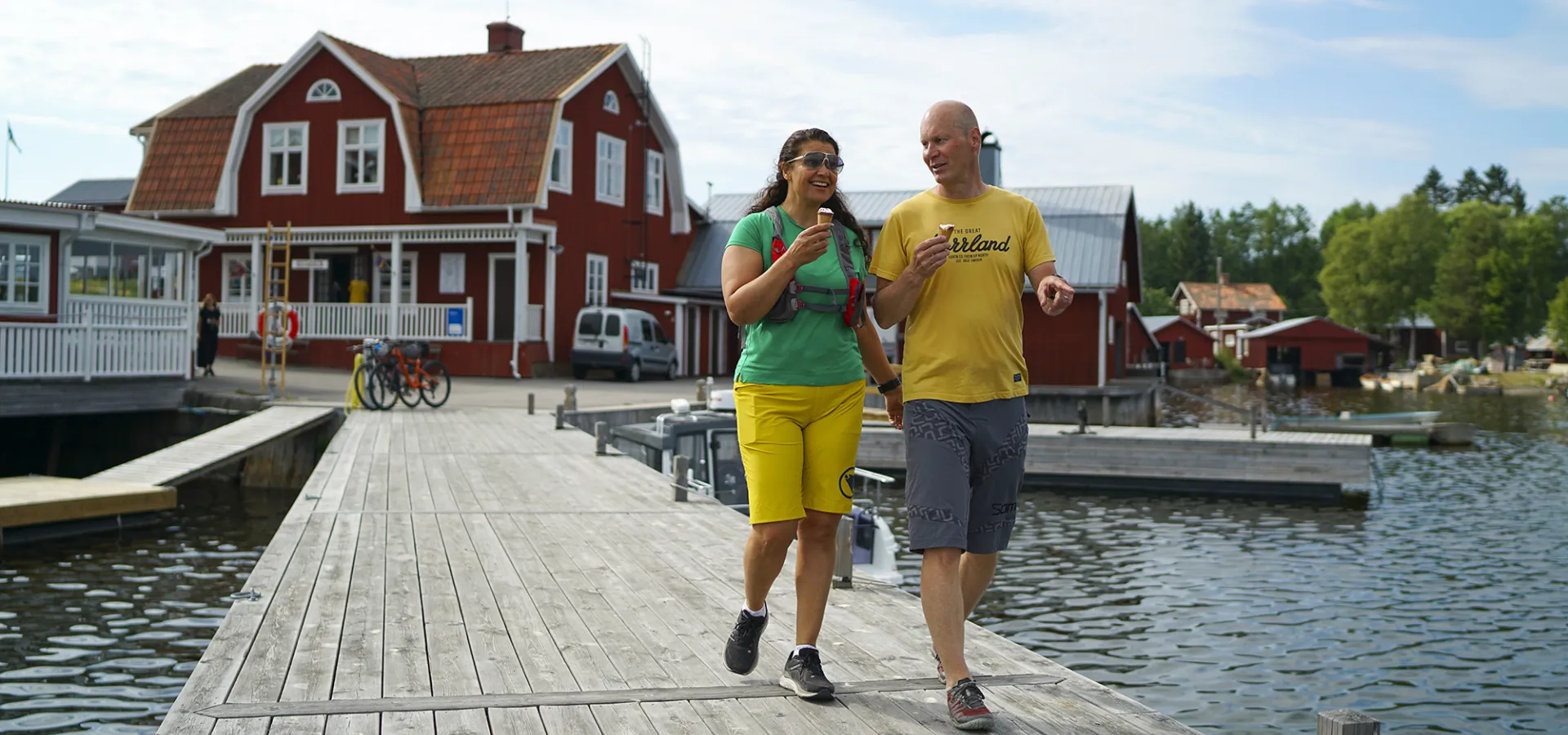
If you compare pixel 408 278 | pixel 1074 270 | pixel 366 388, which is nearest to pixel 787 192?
pixel 366 388

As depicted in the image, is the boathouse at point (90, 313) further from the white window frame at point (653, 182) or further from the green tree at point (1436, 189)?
the green tree at point (1436, 189)

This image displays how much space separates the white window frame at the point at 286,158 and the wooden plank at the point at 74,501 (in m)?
18.6

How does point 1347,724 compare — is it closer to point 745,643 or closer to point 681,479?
point 745,643

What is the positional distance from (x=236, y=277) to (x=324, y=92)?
201 inches

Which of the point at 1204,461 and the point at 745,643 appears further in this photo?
the point at 1204,461

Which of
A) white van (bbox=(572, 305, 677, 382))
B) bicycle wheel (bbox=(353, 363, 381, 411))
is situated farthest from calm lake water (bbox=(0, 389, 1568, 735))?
white van (bbox=(572, 305, 677, 382))

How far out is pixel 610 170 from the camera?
107 ft

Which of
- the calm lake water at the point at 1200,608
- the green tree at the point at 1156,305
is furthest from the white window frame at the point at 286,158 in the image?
the green tree at the point at 1156,305

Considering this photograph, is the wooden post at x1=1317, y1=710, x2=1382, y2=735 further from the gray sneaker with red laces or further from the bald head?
the bald head

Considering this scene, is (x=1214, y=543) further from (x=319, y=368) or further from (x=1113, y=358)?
(x=1113, y=358)

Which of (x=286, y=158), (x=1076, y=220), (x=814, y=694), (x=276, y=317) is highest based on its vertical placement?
(x=286, y=158)

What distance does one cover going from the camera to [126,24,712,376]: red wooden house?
2898cm

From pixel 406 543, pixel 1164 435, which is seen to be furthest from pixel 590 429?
pixel 406 543

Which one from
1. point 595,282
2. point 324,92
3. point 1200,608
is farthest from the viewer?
point 595,282
